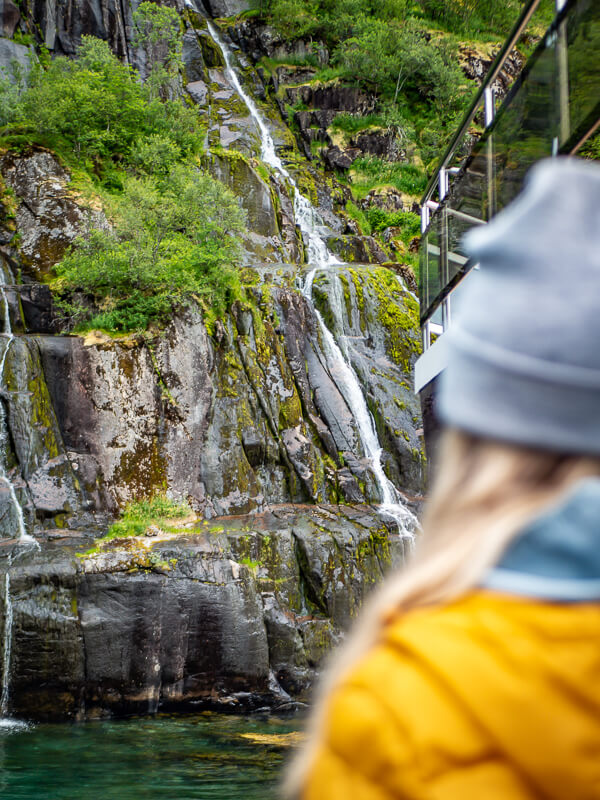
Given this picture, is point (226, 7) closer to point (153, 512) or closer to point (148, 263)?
point (148, 263)

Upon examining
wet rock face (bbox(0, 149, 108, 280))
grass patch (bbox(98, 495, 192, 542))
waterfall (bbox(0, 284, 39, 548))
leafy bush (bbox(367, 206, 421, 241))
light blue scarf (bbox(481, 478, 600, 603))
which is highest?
light blue scarf (bbox(481, 478, 600, 603))

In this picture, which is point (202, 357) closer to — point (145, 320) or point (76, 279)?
point (145, 320)

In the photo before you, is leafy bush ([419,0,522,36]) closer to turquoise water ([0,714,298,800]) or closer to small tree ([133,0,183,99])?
small tree ([133,0,183,99])

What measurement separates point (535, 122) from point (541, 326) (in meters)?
5.58

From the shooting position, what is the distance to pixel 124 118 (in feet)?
76.3

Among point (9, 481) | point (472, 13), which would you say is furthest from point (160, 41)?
point (9, 481)

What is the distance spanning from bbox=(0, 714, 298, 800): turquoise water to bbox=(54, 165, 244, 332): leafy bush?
8.66 meters

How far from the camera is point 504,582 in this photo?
0.77 meters

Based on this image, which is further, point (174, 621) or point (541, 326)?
point (174, 621)

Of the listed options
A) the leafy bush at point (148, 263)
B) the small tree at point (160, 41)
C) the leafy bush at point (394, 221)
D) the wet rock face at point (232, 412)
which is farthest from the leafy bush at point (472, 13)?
the wet rock face at point (232, 412)

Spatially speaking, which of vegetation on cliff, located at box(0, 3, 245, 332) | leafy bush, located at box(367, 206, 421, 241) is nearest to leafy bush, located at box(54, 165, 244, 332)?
vegetation on cliff, located at box(0, 3, 245, 332)

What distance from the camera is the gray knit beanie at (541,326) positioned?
0.82 meters

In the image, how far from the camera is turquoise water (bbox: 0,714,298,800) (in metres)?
7.03

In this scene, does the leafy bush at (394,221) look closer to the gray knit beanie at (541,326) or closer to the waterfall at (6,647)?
the waterfall at (6,647)
